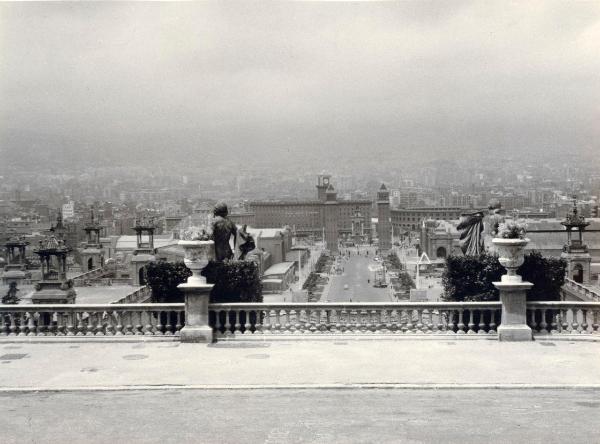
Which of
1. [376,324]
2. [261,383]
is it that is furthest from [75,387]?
[376,324]

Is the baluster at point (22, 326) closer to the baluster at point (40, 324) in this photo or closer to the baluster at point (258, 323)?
the baluster at point (40, 324)

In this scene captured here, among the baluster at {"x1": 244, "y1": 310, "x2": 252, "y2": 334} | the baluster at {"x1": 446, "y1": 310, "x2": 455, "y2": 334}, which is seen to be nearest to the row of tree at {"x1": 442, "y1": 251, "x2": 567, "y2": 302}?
the baluster at {"x1": 446, "y1": 310, "x2": 455, "y2": 334}

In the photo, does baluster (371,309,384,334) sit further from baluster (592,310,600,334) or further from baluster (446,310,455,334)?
baluster (592,310,600,334)

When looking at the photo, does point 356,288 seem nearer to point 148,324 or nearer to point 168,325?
point 148,324

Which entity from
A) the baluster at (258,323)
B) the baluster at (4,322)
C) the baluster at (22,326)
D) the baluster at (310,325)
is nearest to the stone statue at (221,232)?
the baluster at (258,323)

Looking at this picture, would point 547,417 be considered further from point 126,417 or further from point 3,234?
point 3,234

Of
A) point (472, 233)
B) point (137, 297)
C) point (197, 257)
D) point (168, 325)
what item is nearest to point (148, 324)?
point (168, 325)

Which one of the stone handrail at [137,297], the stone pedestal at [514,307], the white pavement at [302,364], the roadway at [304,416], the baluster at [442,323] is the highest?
the stone pedestal at [514,307]

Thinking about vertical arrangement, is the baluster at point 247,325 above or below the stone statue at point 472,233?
below
